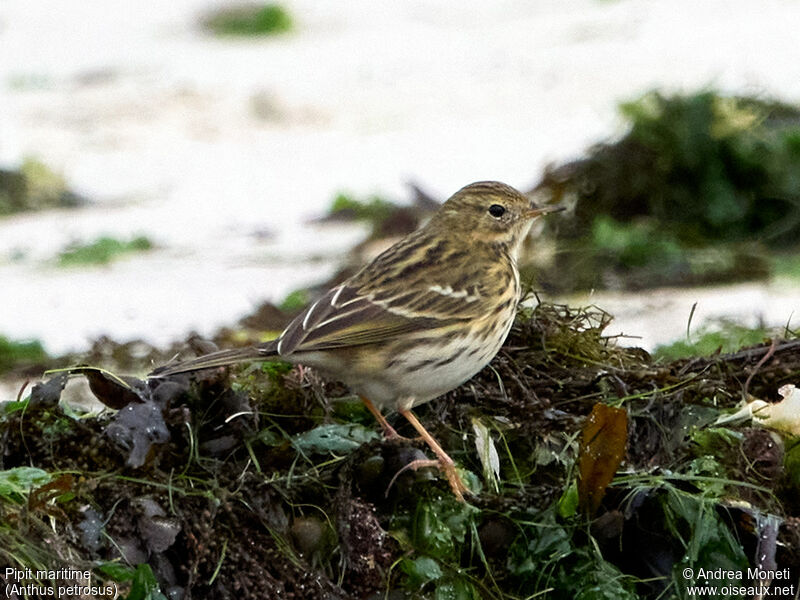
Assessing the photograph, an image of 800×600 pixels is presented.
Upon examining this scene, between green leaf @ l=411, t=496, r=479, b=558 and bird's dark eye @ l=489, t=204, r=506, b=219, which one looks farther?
bird's dark eye @ l=489, t=204, r=506, b=219

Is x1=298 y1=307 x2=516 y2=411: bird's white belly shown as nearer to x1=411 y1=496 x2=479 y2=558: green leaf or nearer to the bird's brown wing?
the bird's brown wing

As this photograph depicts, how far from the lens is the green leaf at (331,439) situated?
5391 mm

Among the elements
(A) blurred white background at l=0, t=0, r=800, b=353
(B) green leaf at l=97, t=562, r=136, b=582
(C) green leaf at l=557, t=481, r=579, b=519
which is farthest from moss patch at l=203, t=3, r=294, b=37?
(B) green leaf at l=97, t=562, r=136, b=582

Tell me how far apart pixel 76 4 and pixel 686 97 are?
11930 mm

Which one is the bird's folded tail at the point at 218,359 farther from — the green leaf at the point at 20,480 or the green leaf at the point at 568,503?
the green leaf at the point at 568,503

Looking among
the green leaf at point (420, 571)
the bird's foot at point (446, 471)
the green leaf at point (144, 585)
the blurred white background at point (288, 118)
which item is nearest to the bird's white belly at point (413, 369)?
the bird's foot at point (446, 471)

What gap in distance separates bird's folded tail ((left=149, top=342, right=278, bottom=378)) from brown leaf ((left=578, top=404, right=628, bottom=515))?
4.03 feet

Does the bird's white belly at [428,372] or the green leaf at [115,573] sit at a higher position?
the bird's white belly at [428,372]

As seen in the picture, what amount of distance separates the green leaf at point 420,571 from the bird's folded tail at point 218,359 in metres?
0.99

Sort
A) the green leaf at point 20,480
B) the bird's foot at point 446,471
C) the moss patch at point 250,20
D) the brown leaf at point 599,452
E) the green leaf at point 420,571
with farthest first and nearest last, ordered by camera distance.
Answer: the moss patch at point 250,20 < the bird's foot at point 446,471 < the brown leaf at point 599,452 < the green leaf at point 420,571 < the green leaf at point 20,480

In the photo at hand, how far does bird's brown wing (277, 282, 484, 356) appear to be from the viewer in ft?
18.4

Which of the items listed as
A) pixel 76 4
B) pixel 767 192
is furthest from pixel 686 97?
pixel 76 4

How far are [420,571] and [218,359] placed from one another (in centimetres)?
109

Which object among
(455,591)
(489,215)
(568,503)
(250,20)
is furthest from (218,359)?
(250,20)
